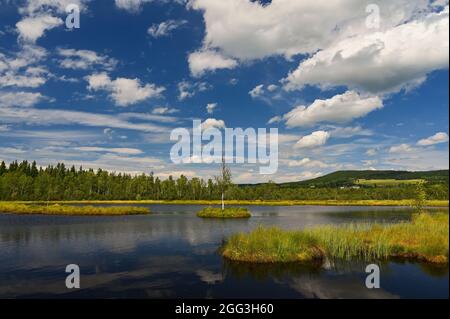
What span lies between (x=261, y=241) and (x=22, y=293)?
18.4 metres

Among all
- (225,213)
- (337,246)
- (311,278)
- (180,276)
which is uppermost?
(337,246)

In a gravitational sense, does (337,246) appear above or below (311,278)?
above

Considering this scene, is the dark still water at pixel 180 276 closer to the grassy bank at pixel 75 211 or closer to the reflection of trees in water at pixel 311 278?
the reflection of trees in water at pixel 311 278

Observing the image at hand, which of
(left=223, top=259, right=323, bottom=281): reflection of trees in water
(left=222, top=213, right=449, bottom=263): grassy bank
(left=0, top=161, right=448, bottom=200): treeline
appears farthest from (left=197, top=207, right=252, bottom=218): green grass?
(left=0, top=161, right=448, bottom=200): treeline

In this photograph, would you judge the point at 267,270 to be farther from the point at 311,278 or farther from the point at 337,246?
the point at 337,246

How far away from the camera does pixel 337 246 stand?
31703 mm

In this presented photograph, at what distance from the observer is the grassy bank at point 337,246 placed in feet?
96.4

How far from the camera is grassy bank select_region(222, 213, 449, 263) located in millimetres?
29375

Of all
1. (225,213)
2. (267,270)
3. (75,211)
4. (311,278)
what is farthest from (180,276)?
(75,211)

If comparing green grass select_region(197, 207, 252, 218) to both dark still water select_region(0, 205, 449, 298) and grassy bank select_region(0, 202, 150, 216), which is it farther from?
dark still water select_region(0, 205, 449, 298)

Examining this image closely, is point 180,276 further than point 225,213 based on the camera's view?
No
